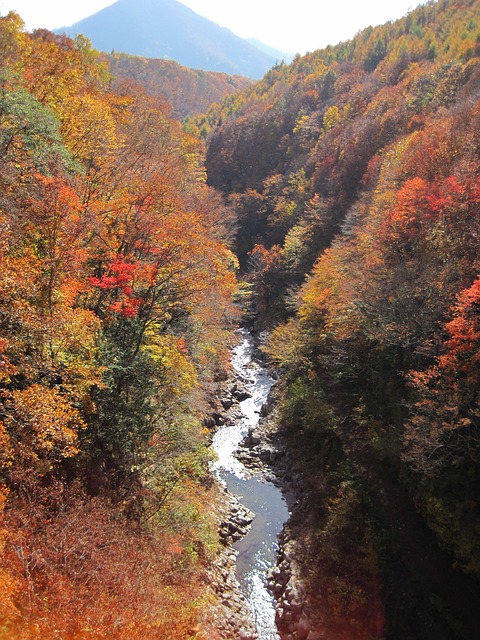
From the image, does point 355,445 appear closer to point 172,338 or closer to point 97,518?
point 172,338

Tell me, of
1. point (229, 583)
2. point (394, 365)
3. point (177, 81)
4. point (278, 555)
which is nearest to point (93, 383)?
point (229, 583)

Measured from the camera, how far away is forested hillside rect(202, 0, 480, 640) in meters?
14.1

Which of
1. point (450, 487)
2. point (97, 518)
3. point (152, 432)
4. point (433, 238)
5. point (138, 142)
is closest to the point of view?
point (97, 518)

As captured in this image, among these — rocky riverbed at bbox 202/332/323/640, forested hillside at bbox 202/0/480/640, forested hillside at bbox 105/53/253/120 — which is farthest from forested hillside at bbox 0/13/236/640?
forested hillside at bbox 105/53/253/120

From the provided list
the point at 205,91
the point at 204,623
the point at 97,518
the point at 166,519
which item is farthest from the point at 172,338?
the point at 205,91

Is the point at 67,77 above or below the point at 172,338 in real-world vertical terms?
above

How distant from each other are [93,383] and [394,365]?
46.0 ft

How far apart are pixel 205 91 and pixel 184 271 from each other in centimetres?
12633

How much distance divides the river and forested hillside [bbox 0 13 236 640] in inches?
79.9

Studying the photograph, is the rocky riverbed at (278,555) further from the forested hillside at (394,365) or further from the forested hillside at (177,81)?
the forested hillside at (177,81)

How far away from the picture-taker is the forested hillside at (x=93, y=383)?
909 cm

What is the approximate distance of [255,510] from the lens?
66.5ft

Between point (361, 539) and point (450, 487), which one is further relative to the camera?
point (361, 539)

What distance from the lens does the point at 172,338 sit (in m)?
19.5
